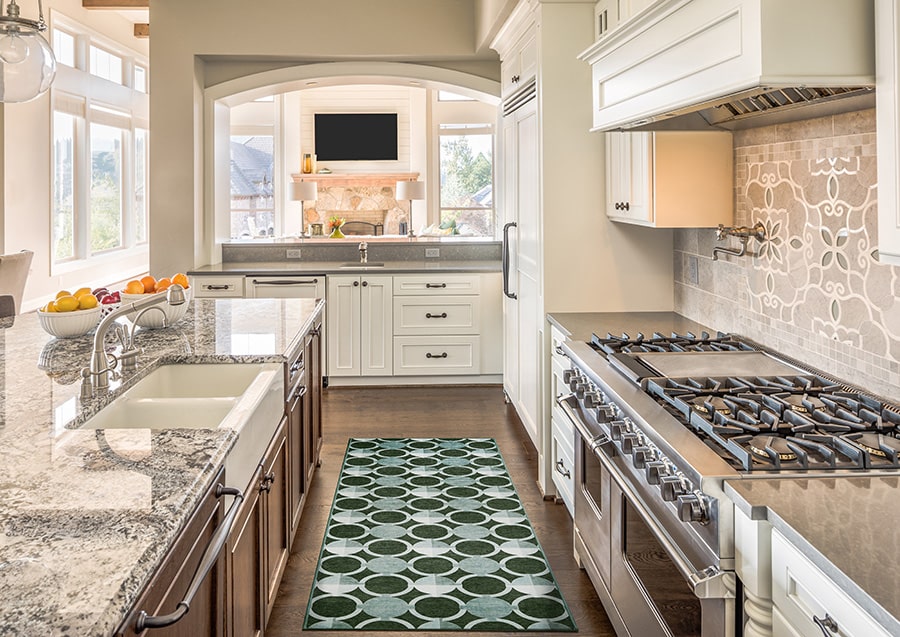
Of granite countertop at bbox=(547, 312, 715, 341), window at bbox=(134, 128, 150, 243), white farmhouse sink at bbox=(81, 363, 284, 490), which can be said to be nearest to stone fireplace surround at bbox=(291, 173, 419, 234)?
window at bbox=(134, 128, 150, 243)

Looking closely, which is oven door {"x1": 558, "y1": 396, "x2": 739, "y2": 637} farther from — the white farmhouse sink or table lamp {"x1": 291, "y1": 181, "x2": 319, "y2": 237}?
table lamp {"x1": 291, "y1": 181, "x2": 319, "y2": 237}

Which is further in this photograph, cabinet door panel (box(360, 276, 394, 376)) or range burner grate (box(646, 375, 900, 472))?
cabinet door panel (box(360, 276, 394, 376))

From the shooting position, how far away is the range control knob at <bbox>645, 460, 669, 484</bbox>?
1922 millimetres

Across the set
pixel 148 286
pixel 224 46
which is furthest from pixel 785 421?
pixel 224 46

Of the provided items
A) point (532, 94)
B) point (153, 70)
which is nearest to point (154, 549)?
point (532, 94)

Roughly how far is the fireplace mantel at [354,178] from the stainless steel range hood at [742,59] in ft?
32.7

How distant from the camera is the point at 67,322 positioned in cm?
301

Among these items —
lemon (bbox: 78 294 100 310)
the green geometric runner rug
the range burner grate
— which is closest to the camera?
the range burner grate

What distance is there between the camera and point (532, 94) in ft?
13.9

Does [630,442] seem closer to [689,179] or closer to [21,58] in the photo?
[689,179]

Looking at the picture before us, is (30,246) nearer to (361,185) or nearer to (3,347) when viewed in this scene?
(361,185)

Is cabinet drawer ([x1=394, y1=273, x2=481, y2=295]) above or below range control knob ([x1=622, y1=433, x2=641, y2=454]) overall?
above

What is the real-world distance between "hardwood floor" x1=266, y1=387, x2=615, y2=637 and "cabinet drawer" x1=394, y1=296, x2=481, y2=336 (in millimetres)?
452

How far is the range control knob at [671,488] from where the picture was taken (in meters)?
1.81
